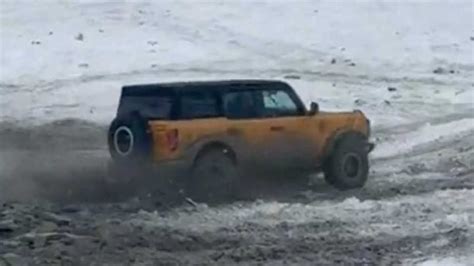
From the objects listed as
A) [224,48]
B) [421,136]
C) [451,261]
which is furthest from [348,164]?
[224,48]

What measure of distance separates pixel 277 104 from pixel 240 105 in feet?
2.20

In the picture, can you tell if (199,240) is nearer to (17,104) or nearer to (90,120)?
(90,120)

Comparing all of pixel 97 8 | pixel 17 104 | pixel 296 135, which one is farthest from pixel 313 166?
pixel 97 8

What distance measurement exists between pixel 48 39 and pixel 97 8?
11.5 ft

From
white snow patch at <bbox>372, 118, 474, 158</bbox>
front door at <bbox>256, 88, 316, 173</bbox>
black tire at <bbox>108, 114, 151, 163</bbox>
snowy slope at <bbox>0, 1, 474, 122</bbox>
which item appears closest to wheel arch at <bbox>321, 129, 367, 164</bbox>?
front door at <bbox>256, 88, 316, 173</bbox>

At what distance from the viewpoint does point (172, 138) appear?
58.2ft

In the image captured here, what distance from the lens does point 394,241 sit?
598 inches

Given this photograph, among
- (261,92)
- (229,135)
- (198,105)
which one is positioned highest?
(261,92)

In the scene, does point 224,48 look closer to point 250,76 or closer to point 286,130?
Answer: point 250,76

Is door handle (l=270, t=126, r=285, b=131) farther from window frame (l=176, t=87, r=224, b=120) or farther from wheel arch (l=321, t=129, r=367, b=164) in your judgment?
wheel arch (l=321, t=129, r=367, b=164)

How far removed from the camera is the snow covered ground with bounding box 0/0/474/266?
15.0m

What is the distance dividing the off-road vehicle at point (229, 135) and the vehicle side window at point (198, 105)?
0.5 inches

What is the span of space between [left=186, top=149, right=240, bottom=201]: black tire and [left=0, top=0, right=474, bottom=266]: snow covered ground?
0.40 metres

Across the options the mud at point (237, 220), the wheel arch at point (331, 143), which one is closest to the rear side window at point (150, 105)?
the mud at point (237, 220)
